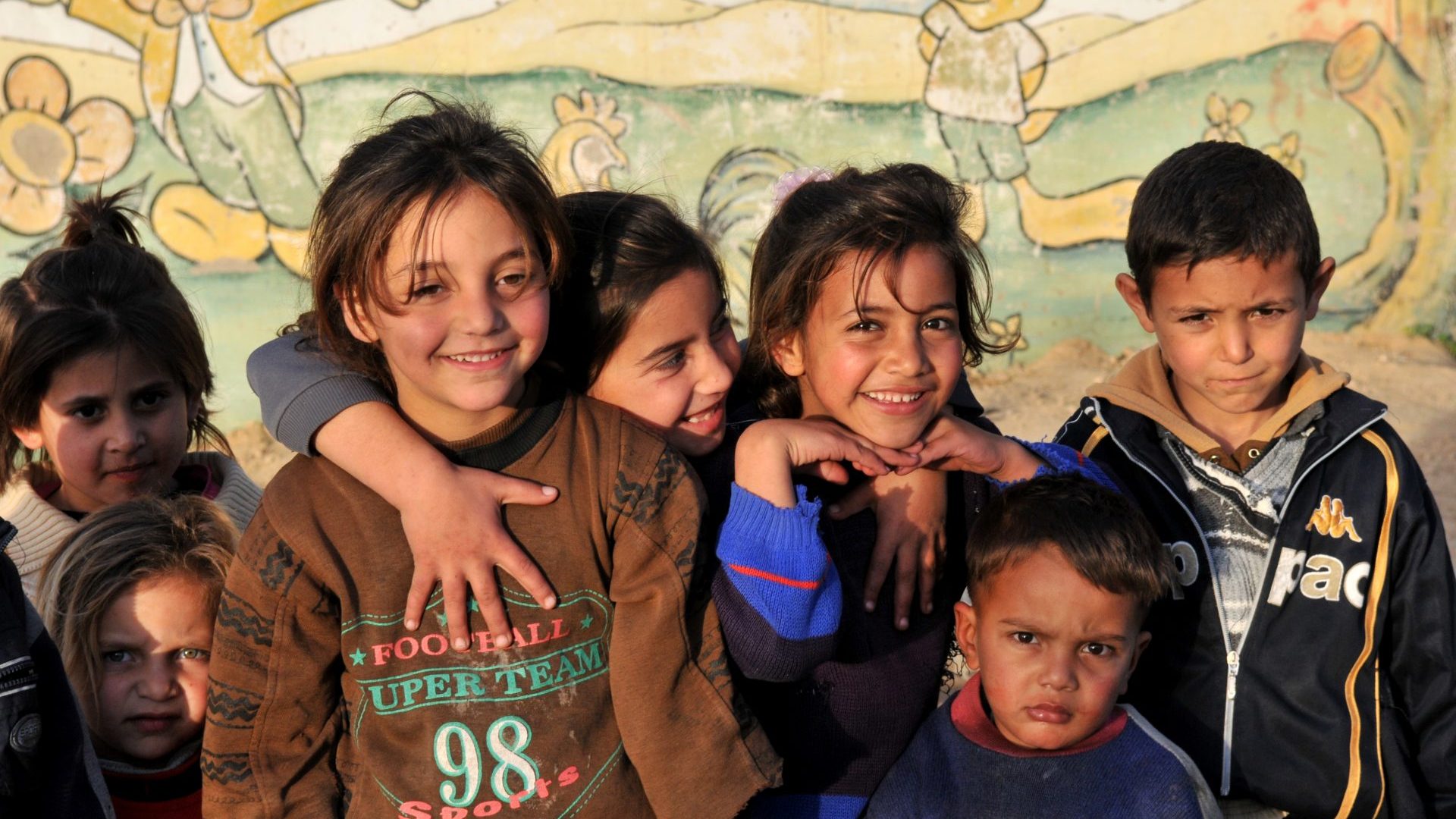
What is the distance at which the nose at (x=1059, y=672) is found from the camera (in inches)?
80.0

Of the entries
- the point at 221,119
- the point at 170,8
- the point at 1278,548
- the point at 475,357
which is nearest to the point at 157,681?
the point at 475,357

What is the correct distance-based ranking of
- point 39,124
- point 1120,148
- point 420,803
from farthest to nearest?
point 1120,148 → point 39,124 → point 420,803

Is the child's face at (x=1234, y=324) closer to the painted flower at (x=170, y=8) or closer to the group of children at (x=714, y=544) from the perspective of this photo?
the group of children at (x=714, y=544)

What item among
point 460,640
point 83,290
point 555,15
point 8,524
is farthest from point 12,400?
point 555,15

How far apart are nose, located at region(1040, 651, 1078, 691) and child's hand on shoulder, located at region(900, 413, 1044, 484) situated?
1.08 ft

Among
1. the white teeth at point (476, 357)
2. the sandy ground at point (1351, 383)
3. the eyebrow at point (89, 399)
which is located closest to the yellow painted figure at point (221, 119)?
the sandy ground at point (1351, 383)

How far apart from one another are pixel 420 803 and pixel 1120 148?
726 centimetres

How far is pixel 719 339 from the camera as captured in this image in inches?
88.4

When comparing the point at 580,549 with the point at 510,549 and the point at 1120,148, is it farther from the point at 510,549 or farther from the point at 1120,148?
the point at 1120,148

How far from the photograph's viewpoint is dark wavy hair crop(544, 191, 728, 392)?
6.87 feet

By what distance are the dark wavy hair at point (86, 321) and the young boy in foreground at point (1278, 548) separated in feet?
6.77

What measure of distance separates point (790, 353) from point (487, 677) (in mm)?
833

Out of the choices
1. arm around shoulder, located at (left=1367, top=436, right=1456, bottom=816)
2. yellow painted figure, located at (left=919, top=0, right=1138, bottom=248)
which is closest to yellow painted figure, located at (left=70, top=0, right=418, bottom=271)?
yellow painted figure, located at (left=919, top=0, right=1138, bottom=248)

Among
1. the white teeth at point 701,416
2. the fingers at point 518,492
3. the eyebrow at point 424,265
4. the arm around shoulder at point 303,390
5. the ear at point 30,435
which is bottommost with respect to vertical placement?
the ear at point 30,435
